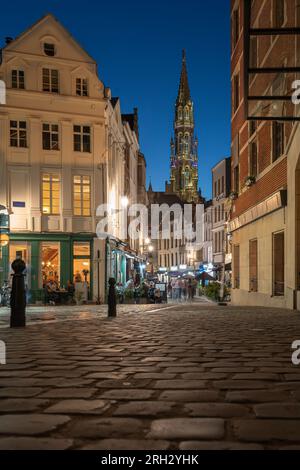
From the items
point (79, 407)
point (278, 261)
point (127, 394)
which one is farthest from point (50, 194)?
point (79, 407)

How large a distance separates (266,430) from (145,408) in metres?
0.89

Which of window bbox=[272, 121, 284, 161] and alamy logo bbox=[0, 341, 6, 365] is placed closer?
alamy logo bbox=[0, 341, 6, 365]

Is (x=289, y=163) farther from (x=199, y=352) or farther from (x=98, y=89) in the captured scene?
(x=98, y=89)

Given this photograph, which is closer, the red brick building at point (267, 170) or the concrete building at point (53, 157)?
the red brick building at point (267, 170)

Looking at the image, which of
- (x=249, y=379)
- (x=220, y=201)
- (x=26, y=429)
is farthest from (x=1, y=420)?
(x=220, y=201)

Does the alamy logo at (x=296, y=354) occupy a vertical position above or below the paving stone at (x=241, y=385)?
below

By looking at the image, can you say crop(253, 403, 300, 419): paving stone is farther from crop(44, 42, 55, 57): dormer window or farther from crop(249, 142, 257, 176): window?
crop(44, 42, 55, 57): dormer window

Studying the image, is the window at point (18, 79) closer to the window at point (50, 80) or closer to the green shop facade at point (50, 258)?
the window at point (50, 80)

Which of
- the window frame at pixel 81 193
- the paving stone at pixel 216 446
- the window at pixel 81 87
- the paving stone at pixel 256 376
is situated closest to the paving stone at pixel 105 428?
the paving stone at pixel 216 446

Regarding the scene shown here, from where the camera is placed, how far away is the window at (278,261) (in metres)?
20.8

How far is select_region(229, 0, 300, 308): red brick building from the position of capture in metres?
17.6

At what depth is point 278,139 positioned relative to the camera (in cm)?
2080

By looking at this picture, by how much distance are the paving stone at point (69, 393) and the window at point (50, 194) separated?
2631 centimetres

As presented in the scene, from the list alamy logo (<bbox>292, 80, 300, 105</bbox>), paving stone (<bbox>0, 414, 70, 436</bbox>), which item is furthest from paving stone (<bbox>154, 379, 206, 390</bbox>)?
alamy logo (<bbox>292, 80, 300, 105</bbox>)
